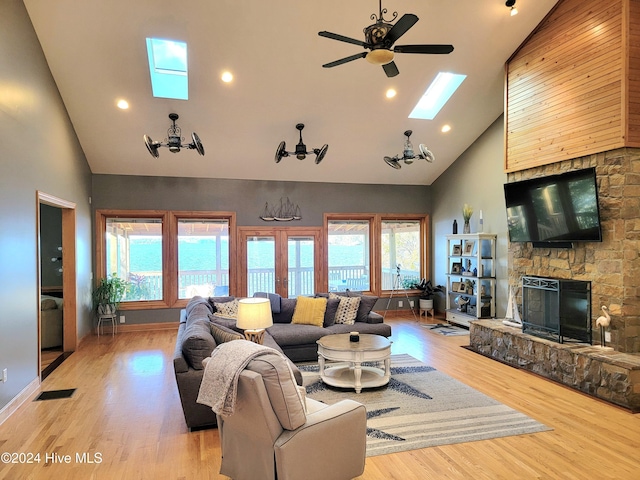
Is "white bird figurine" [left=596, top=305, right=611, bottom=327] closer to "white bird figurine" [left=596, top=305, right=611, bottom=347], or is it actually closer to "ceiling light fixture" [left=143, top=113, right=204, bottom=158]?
"white bird figurine" [left=596, top=305, right=611, bottom=347]

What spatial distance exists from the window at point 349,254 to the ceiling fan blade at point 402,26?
5.87 metres

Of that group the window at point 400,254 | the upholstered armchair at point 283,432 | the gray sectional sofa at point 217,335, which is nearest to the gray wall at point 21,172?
the gray sectional sofa at point 217,335

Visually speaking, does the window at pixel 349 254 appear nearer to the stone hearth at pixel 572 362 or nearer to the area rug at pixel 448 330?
the area rug at pixel 448 330

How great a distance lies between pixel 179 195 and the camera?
810 cm

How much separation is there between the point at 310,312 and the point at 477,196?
430 centimetres

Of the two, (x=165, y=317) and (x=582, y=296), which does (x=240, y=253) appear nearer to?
(x=165, y=317)

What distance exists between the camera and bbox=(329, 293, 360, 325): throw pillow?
243 inches

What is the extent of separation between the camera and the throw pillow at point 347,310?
243 inches

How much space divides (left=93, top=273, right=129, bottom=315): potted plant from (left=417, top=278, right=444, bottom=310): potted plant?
630 cm

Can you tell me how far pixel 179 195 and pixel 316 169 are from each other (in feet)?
9.36

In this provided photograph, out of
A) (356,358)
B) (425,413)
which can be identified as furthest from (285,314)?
(425,413)

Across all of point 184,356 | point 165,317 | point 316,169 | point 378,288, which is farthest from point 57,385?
point 378,288

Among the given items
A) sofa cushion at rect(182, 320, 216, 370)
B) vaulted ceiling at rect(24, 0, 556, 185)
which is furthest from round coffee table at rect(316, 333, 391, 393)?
vaulted ceiling at rect(24, 0, 556, 185)

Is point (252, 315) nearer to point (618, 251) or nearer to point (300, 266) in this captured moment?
point (618, 251)
